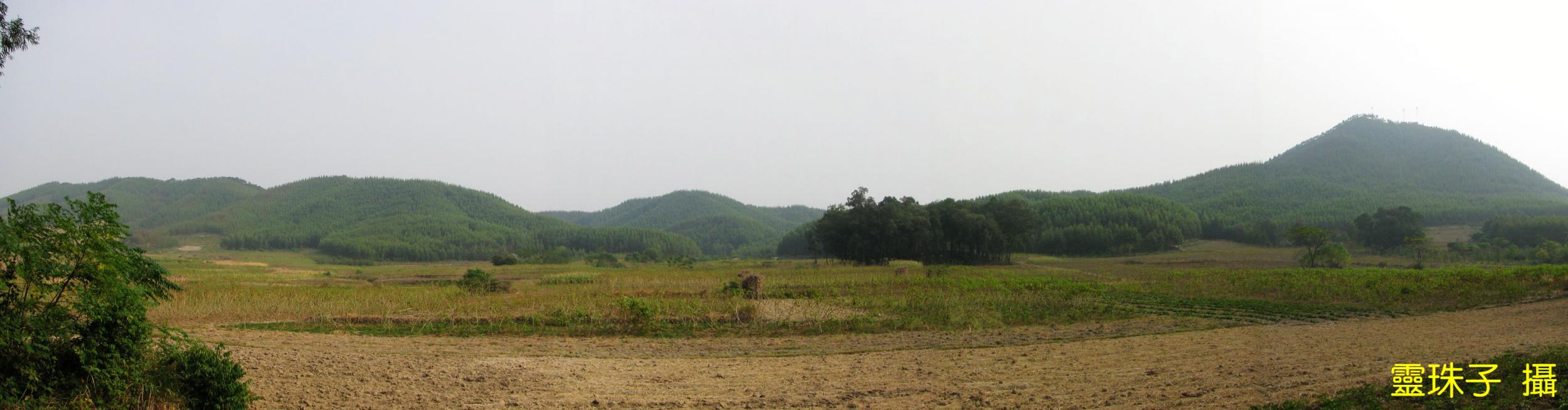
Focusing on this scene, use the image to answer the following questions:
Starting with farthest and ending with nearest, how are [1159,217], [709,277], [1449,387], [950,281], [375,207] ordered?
[375,207], [1159,217], [709,277], [950,281], [1449,387]

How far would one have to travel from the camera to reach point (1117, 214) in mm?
105812

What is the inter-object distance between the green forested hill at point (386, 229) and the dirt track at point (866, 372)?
123m

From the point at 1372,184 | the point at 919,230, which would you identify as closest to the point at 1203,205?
the point at 1372,184

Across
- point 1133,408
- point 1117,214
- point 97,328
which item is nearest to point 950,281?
point 1133,408

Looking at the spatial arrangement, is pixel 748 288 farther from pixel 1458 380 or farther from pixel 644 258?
pixel 644 258

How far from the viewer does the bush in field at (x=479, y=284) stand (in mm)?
31719

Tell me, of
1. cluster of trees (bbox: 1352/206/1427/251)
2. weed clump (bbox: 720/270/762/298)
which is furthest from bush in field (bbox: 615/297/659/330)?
cluster of trees (bbox: 1352/206/1427/251)

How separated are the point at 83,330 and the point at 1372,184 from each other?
182m

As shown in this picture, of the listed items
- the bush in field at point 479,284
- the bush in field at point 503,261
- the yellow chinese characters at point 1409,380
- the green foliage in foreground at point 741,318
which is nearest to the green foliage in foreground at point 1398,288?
the green foliage in foreground at point 741,318

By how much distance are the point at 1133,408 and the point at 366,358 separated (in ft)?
39.5

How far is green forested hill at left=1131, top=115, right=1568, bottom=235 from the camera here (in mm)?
107688

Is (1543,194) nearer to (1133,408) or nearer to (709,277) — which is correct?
(709,277)

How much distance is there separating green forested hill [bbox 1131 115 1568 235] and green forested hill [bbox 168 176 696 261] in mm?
115871

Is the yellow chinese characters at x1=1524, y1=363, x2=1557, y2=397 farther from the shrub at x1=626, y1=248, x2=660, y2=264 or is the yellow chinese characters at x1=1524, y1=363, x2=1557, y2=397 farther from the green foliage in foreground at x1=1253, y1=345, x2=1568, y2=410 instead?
the shrub at x1=626, y1=248, x2=660, y2=264
